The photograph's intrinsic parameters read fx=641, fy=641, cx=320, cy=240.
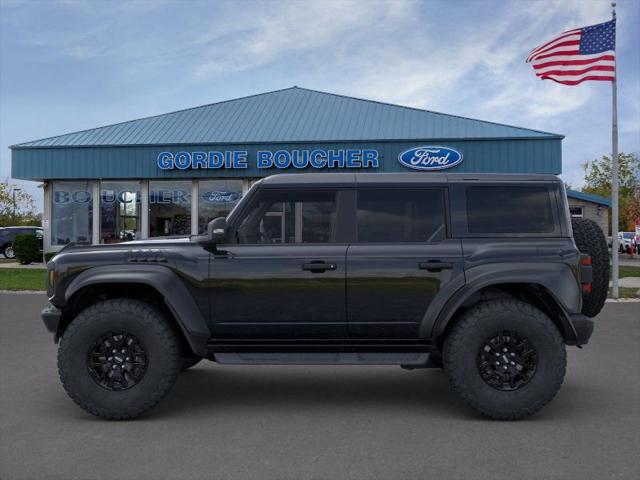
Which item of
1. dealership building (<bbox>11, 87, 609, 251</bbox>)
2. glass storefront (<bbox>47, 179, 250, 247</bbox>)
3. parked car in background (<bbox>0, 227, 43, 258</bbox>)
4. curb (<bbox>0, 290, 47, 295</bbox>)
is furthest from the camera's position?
parked car in background (<bbox>0, 227, 43, 258</bbox>)

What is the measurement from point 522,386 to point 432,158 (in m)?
18.8

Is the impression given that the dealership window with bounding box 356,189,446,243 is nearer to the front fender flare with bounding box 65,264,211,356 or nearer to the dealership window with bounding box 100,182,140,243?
the front fender flare with bounding box 65,264,211,356

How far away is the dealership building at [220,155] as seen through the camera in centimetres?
2336

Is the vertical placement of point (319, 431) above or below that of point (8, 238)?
below

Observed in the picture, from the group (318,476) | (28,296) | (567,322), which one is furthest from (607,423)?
(28,296)

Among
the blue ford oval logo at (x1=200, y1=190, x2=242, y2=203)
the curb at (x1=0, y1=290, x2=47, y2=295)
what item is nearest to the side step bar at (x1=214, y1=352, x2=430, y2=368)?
the curb at (x1=0, y1=290, x2=47, y2=295)

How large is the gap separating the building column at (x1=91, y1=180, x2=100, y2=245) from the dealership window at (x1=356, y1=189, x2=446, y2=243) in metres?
22.9

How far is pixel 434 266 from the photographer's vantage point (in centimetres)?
516

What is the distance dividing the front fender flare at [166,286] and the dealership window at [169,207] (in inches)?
828

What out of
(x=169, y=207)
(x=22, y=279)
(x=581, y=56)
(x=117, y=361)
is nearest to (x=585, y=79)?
(x=581, y=56)

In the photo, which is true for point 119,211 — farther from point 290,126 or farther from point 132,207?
point 290,126

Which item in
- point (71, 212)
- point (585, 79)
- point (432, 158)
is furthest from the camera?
point (71, 212)

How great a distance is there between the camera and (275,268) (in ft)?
17.0

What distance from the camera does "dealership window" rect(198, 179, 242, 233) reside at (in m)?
25.4
